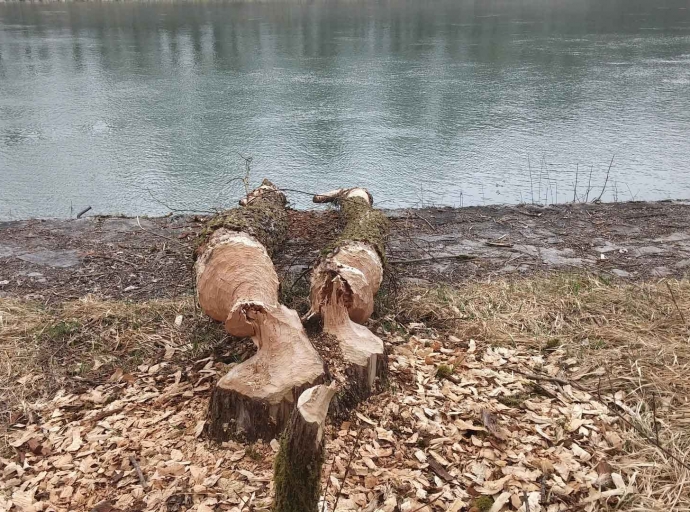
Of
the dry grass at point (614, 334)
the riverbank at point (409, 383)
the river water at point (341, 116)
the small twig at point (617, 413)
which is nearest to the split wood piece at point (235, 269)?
the riverbank at point (409, 383)

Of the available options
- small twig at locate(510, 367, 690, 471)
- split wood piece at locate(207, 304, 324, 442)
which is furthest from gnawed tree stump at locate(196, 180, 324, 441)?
small twig at locate(510, 367, 690, 471)

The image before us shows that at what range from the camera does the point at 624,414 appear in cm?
249

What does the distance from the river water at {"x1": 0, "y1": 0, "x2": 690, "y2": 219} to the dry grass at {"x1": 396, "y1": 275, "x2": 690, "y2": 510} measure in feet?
8.22

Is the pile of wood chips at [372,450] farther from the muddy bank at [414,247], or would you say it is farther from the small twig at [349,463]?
the muddy bank at [414,247]

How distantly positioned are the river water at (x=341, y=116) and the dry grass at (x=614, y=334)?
2505 mm

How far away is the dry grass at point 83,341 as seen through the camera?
278cm

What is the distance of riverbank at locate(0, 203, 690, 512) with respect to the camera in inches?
83.1

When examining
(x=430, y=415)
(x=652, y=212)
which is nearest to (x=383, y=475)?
(x=430, y=415)

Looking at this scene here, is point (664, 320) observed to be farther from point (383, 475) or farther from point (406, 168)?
point (406, 168)

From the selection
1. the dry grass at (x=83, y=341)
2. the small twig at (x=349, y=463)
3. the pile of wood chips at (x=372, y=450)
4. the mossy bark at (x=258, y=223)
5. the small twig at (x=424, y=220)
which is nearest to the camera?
the small twig at (x=349, y=463)

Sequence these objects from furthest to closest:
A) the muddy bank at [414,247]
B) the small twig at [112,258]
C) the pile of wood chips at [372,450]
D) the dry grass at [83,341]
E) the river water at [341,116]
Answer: the river water at [341,116]
the small twig at [112,258]
the muddy bank at [414,247]
the dry grass at [83,341]
the pile of wood chips at [372,450]

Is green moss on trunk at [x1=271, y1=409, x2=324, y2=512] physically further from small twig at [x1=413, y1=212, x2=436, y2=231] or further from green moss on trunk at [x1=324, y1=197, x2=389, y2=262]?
small twig at [x1=413, y1=212, x2=436, y2=231]

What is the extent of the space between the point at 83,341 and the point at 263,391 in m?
1.26

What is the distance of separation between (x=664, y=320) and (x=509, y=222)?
6.20ft
